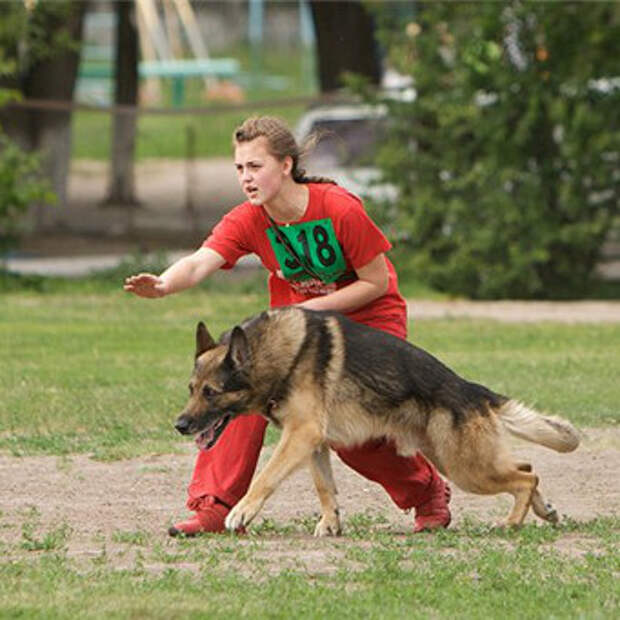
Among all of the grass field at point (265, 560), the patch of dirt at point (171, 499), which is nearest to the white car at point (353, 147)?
the grass field at point (265, 560)

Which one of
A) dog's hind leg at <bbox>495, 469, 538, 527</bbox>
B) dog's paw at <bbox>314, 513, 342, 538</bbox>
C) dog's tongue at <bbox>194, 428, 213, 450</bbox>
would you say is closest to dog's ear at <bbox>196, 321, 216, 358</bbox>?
dog's tongue at <bbox>194, 428, 213, 450</bbox>

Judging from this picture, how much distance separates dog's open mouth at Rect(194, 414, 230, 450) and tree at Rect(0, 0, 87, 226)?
1562 centimetres

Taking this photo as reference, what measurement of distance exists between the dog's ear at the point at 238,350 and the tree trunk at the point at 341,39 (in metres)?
17.3

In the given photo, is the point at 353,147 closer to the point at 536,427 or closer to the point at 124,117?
the point at 124,117

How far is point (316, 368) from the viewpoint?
6859mm

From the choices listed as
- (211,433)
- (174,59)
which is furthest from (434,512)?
(174,59)

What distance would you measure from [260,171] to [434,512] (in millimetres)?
1696

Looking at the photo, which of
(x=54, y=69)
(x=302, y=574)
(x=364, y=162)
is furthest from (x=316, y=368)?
(x=54, y=69)

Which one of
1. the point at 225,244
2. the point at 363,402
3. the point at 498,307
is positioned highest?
the point at 225,244

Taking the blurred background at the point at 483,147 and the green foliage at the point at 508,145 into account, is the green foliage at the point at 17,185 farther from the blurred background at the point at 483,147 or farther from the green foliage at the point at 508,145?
the green foliage at the point at 508,145

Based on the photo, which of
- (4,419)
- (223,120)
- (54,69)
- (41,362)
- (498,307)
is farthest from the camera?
(223,120)

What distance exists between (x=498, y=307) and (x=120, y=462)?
905cm

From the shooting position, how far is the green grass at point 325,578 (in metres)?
5.58

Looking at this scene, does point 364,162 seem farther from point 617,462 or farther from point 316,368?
point 316,368
